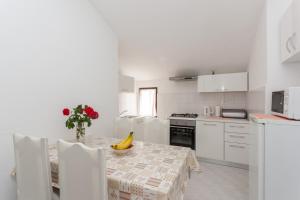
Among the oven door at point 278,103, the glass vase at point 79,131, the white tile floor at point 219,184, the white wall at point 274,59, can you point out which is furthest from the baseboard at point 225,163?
the glass vase at point 79,131

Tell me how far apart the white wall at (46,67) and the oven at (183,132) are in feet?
4.52

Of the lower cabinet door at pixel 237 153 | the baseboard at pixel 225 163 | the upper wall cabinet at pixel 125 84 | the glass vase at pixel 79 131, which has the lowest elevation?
the baseboard at pixel 225 163

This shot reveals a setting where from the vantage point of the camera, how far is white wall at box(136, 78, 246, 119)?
3.16 metres

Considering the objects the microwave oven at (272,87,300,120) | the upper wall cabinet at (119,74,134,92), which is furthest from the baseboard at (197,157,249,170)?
the upper wall cabinet at (119,74,134,92)

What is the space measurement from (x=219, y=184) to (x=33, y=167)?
226cm

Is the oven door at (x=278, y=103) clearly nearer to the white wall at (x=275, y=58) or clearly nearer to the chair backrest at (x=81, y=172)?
the white wall at (x=275, y=58)

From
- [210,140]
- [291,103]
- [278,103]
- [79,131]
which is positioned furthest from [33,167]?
[210,140]

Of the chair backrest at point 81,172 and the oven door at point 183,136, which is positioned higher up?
the chair backrest at point 81,172

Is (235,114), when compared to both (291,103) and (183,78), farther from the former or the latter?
(291,103)

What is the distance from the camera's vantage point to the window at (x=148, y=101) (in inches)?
157

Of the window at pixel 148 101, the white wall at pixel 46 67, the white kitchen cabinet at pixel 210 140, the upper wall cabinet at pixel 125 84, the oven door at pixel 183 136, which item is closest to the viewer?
Result: the white wall at pixel 46 67

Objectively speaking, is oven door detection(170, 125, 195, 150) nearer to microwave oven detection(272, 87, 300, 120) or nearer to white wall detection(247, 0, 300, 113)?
white wall detection(247, 0, 300, 113)

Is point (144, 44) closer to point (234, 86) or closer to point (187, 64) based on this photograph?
point (187, 64)

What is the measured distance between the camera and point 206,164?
278cm
